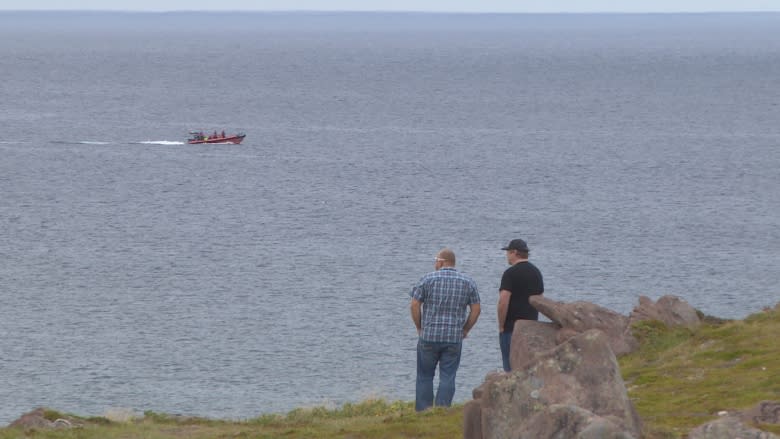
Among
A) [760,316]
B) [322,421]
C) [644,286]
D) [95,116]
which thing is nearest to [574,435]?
[322,421]

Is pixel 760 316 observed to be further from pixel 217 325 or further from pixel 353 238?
pixel 353 238

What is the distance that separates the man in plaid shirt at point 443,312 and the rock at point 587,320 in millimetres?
1738

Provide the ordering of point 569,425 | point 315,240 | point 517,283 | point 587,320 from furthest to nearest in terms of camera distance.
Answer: point 315,240 < point 587,320 < point 517,283 < point 569,425

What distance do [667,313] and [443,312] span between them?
1015 cm

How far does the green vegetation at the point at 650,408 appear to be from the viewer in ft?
54.1

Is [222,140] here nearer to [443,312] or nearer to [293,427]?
[293,427]

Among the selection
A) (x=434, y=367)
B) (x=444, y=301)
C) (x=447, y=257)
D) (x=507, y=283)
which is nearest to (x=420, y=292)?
(x=444, y=301)

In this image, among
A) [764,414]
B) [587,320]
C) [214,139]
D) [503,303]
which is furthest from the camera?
[214,139]

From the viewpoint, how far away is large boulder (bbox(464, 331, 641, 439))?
44.1ft

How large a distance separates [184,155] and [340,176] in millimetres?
24581

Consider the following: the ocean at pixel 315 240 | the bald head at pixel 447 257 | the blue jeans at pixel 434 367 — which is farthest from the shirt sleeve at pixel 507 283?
the ocean at pixel 315 240

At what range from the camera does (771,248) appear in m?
77.8

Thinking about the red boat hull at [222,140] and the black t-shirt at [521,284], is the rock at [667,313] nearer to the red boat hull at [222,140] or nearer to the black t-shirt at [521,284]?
the black t-shirt at [521,284]

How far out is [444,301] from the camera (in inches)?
685
